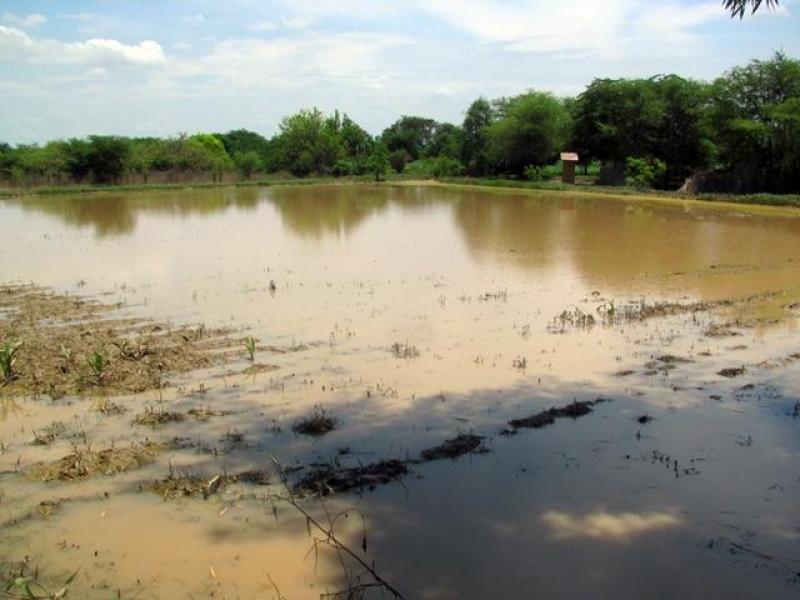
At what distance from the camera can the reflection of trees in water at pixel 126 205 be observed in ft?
74.2

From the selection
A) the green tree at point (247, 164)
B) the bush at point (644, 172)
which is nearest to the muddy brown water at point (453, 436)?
the bush at point (644, 172)

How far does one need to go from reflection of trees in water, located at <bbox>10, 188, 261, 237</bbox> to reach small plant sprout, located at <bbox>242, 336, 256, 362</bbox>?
42.6ft

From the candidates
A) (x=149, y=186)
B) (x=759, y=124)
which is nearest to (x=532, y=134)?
(x=759, y=124)

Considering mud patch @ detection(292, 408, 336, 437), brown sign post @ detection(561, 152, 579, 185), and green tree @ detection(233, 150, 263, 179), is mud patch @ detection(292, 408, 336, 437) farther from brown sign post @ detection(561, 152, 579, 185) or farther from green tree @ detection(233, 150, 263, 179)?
green tree @ detection(233, 150, 263, 179)

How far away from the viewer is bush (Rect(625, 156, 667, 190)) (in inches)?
1305

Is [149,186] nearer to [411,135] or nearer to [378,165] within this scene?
[378,165]

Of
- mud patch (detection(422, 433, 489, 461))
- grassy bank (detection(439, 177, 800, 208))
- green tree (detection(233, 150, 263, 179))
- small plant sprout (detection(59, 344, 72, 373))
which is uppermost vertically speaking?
green tree (detection(233, 150, 263, 179))

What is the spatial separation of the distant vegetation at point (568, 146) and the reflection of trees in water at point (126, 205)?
7635 millimetres

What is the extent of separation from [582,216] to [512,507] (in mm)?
20103

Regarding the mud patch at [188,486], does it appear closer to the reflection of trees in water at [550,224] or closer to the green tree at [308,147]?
the reflection of trees in water at [550,224]

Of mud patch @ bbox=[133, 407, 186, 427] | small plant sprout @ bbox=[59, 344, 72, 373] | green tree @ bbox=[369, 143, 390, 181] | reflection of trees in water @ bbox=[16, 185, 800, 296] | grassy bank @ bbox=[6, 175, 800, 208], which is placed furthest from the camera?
green tree @ bbox=[369, 143, 390, 181]

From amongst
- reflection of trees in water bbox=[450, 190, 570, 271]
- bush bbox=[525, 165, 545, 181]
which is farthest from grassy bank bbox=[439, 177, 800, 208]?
reflection of trees in water bbox=[450, 190, 570, 271]

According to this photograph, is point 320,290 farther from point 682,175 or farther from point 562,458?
point 682,175

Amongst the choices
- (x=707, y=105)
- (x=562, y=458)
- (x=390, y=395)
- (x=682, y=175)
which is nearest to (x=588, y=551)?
(x=562, y=458)
